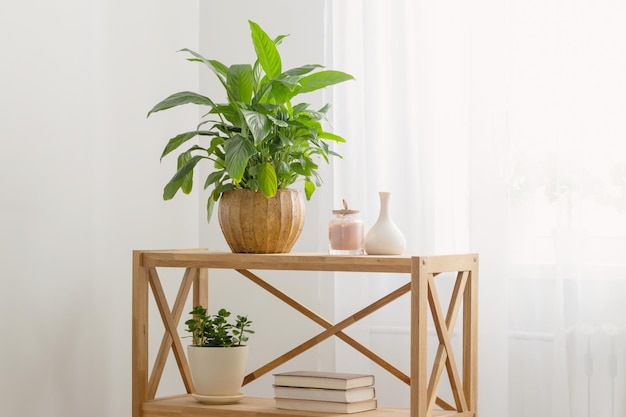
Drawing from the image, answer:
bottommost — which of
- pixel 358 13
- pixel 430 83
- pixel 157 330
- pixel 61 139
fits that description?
pixel 157 330

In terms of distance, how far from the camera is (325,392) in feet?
7.06

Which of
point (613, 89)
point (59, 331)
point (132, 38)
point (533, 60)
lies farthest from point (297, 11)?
point (59, 331)

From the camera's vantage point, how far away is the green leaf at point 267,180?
2.13 m

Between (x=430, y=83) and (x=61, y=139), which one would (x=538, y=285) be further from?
(x=61, y=139)

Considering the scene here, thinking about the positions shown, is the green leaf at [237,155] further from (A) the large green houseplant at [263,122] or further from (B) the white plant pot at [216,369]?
(B) the white plant pot at [216,369]

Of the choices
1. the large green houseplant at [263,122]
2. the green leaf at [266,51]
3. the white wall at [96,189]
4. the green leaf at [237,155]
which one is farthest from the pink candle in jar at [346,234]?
the white wall at [96,189]

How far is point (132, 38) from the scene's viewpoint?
106 inches

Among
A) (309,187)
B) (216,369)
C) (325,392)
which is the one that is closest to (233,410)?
(216,369)

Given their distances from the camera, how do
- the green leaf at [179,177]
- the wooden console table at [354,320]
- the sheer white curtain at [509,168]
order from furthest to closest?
the sheer white curtain at [509,168] < the green leaf at [179,177] < the wooden console table at [354,320]

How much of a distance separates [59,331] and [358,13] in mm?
1281

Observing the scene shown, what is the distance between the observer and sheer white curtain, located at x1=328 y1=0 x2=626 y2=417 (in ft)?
7.64

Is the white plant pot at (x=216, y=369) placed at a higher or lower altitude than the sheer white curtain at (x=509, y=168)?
lower

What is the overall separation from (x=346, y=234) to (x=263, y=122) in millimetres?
359

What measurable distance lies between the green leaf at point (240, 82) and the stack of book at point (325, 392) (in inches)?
28.0
